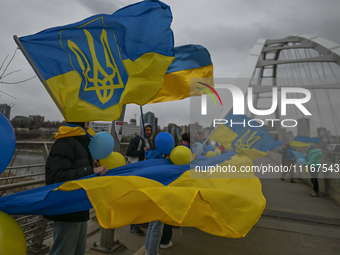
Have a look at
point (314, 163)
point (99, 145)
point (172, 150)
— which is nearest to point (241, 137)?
point (314, 163)

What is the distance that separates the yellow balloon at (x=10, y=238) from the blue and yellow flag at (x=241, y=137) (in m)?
6.90

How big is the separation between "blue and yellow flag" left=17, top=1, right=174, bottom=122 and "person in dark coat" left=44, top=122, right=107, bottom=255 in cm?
22

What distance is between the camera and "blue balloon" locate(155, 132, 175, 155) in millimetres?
3357

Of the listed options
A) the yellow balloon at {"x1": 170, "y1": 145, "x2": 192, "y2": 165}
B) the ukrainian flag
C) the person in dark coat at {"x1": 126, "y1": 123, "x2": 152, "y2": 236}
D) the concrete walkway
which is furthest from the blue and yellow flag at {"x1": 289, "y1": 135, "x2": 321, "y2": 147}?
the ukrainian flag

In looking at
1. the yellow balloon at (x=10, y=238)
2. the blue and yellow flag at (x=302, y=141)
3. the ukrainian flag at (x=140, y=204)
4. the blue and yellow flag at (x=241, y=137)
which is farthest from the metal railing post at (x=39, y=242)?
the blue and yellow flag at (x=302, y=141)

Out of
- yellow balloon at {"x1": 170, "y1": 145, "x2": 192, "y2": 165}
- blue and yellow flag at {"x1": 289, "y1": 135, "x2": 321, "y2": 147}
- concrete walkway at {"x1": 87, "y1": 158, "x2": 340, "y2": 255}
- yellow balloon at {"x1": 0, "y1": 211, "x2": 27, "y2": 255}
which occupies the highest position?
yellow balloon at {"x1": 170, "y1": 145, "x2": 192, "y2": 165}

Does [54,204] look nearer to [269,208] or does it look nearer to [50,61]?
[50,61]

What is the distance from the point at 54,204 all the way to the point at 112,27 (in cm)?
195

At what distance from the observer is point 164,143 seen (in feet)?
11.0

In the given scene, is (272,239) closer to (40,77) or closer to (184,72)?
(184,72)

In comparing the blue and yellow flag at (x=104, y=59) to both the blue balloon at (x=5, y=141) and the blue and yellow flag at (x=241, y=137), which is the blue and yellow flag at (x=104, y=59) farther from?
the blue and yellow flag at (x=241, y=137)

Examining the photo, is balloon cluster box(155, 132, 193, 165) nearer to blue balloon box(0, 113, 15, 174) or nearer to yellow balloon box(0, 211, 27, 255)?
blue balloon box(0, 113, 15, 174)

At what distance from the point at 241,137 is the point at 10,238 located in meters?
7.59

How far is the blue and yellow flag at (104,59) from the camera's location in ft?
7.68
